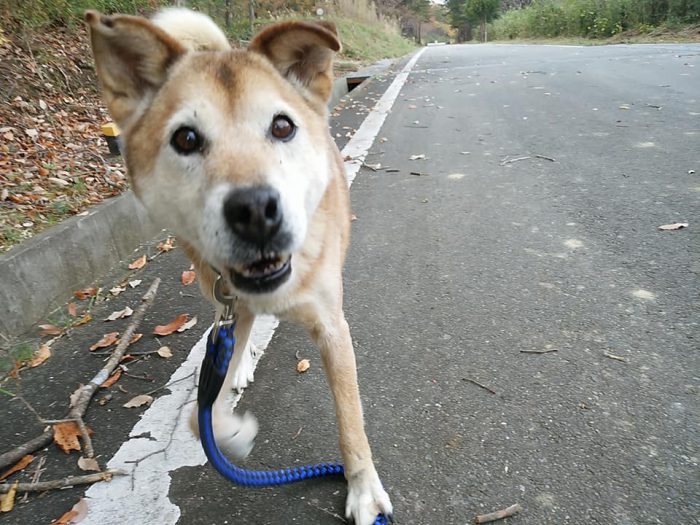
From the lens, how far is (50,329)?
2.84 metres

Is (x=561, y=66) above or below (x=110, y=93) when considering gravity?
below

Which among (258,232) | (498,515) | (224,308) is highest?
(258,232)

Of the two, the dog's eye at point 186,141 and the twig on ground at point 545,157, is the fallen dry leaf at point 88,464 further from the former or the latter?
the twig on ground at point 545,157

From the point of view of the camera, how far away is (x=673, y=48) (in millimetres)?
14023

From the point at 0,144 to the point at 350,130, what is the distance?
4176 mm

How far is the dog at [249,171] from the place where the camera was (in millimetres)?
1590

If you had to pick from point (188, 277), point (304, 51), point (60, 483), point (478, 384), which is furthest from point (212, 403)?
point (188, 277)

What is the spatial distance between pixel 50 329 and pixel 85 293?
42 centimetres

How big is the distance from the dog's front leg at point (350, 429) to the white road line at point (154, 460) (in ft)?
2.01

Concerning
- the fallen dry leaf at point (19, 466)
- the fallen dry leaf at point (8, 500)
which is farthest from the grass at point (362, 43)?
the fallen dry leaf at point (8, 500)

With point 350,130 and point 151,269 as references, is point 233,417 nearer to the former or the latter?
point 151,269

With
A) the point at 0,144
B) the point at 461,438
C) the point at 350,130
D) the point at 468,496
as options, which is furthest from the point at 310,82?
the point at 350,130

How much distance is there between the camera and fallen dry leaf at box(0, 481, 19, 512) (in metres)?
1.82

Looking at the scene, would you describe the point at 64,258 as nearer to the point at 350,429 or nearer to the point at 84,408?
the point at 84,408
